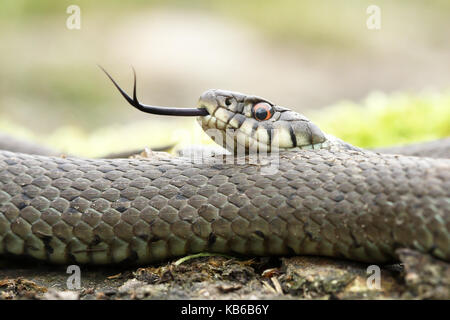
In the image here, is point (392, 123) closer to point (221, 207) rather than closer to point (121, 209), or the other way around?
point (221, 207)

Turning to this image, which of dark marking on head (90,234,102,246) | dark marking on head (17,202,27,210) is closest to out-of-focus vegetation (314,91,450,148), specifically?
dark marking on head (90,234,102,246)

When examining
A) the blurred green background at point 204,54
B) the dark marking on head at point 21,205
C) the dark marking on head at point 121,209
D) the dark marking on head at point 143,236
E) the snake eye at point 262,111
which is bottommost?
the dark marking on head at point 143,236

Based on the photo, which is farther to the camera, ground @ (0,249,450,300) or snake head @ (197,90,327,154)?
snake head @ (197,90,327,154)

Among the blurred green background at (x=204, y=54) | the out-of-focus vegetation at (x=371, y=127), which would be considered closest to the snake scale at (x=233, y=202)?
the out-of-focus vegetation at (x=371, y=127)

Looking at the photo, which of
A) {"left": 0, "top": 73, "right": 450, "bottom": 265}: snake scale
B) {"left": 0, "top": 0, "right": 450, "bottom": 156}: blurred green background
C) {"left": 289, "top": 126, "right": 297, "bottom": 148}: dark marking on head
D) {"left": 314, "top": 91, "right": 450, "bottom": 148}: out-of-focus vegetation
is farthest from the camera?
{"left": 0, "top": 0, "right": 450, "bottom": 156}: blurred green background

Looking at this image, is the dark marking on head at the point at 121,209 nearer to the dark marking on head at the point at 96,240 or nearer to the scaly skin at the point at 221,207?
the scaly skin at the point at 221,207

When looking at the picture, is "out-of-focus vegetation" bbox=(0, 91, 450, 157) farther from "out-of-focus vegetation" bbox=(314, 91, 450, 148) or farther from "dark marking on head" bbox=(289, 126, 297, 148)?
"dark marking on head" bbox=(289, 126, 297, 148)
